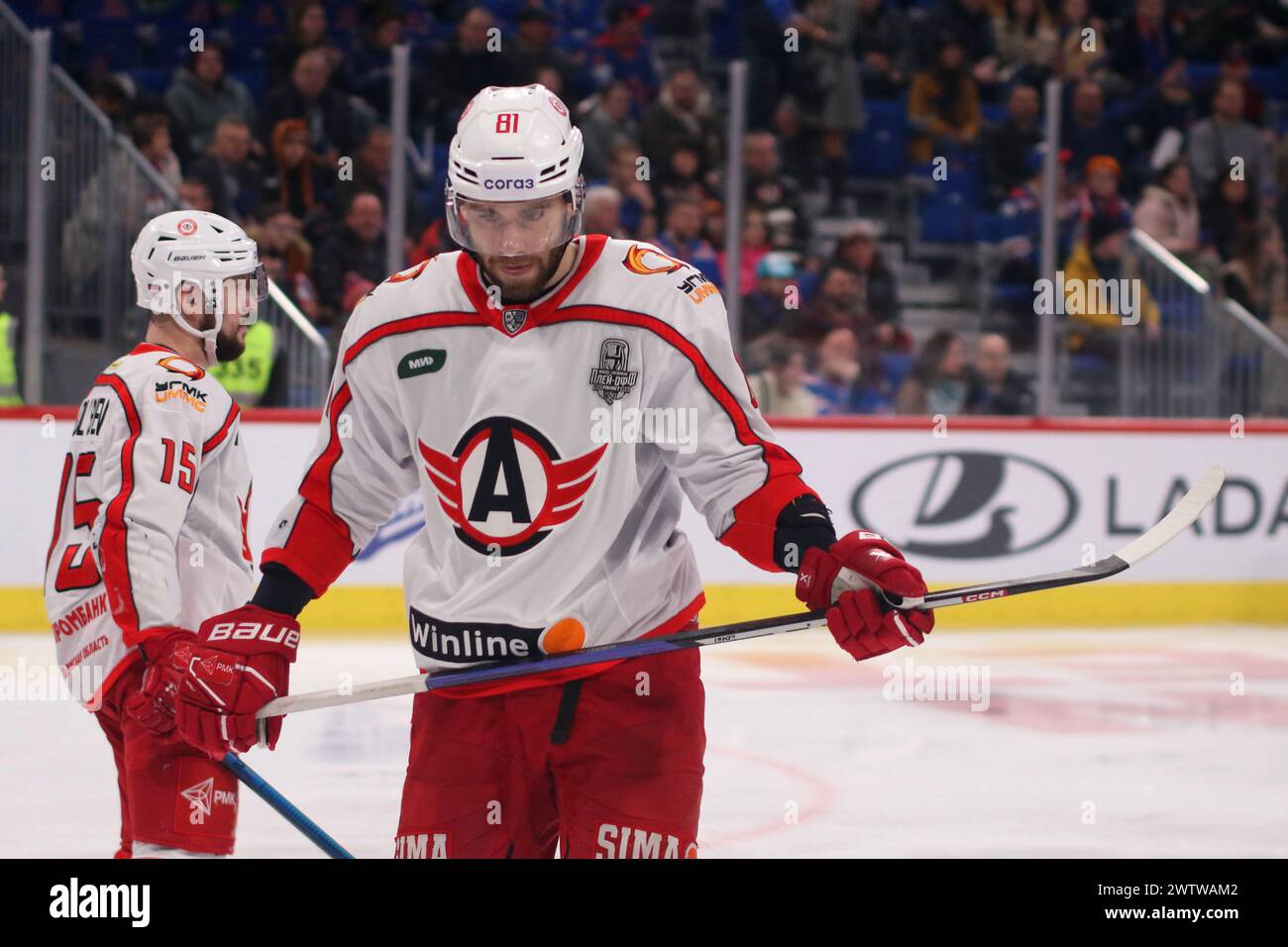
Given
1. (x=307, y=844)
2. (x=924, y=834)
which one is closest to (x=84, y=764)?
(x=307, y=844)

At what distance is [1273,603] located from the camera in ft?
29.2

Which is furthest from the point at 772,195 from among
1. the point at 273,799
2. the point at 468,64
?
the point at 273,799

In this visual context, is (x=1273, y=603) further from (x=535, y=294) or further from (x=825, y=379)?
(x=535, y=294)

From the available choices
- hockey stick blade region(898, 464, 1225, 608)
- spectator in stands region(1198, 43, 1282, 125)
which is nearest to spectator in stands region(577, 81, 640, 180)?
spectator in stands region(1198, 43, 1282, 125)

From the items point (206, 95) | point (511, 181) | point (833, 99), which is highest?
point (833, 99)

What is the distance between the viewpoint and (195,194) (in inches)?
307

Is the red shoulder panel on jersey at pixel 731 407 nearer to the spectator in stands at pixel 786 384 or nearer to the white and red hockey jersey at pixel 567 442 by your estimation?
the white and red hockey jersey at pixel 567 442

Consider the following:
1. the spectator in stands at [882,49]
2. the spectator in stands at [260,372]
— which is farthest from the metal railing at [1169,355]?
the spectator in stands at [260,372]

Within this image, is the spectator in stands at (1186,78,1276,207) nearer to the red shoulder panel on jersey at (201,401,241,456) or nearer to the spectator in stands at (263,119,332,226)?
the spectator in stands at (263,119,332,226)

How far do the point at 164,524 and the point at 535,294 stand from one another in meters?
0.80

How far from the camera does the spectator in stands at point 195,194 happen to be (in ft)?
25.4

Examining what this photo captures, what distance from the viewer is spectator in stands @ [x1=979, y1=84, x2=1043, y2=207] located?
951 cm

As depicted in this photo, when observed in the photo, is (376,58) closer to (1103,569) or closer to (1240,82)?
(1240,82)

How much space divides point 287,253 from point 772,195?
2331 mm
